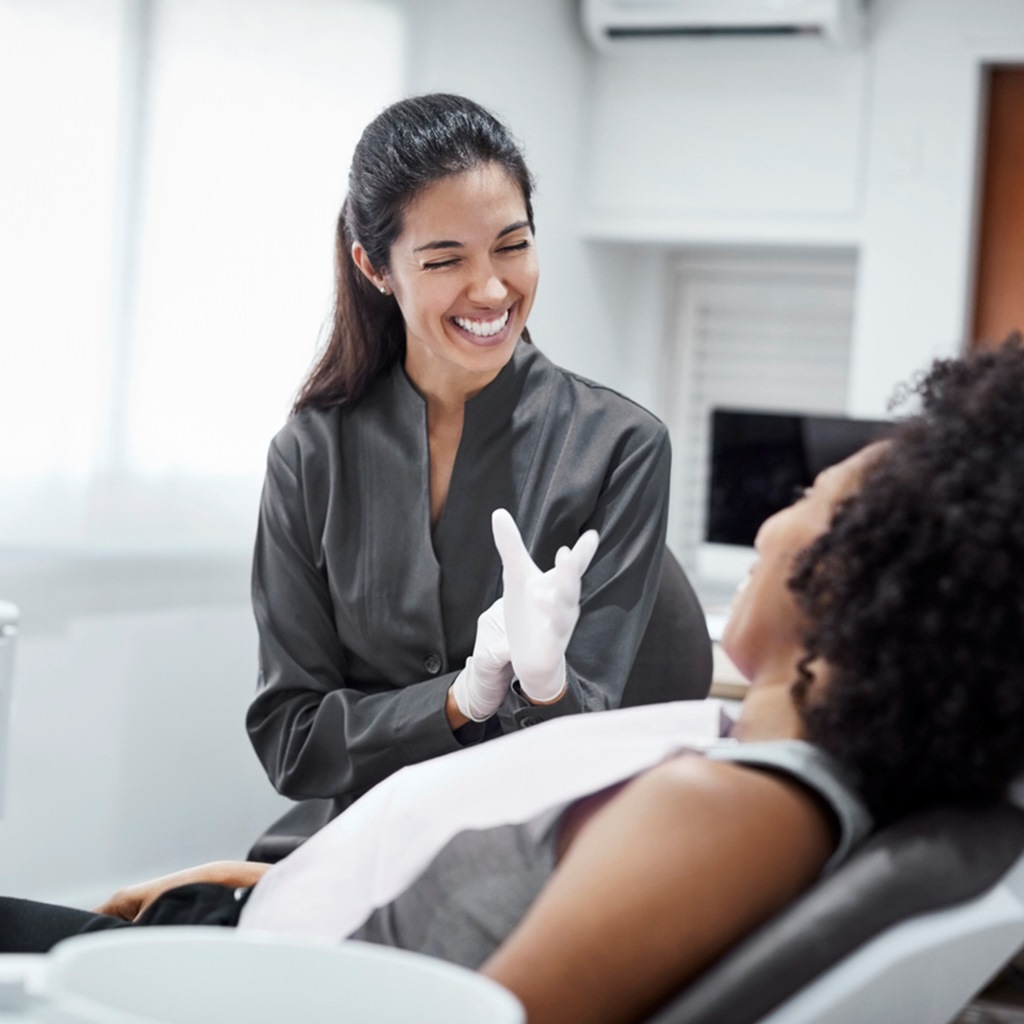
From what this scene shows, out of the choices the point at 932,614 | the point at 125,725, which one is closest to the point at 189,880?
the point at 932,614

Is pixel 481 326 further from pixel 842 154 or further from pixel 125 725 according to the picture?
pixel 842 154

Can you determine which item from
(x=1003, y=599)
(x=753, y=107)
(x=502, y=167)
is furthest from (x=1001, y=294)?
(x=1003, y=599)

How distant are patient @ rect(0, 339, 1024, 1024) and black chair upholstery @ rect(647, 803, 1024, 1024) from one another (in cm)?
2

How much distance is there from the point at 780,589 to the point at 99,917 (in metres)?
0.64

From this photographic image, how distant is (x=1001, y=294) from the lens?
11.9 feet

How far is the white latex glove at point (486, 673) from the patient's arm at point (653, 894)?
2.02ft

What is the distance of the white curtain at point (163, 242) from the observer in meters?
2.81

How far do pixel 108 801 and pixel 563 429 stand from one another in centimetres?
171

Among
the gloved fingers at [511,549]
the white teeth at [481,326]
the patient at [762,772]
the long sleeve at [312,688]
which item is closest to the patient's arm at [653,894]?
the patient at [762,772]

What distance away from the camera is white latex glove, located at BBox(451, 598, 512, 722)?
59.7 inches

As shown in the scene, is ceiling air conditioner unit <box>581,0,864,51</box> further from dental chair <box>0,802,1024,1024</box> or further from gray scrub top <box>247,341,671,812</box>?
dental chair <box>0,802,1024,1024</box>

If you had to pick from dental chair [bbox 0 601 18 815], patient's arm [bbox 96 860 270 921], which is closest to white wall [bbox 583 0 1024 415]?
dental chair [bbox 0 601 18 815]

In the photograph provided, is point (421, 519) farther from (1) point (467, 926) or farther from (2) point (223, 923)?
(1) point (467, 926)

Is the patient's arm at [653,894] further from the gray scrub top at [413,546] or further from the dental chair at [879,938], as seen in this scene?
the gray scrub top at [413,546]
